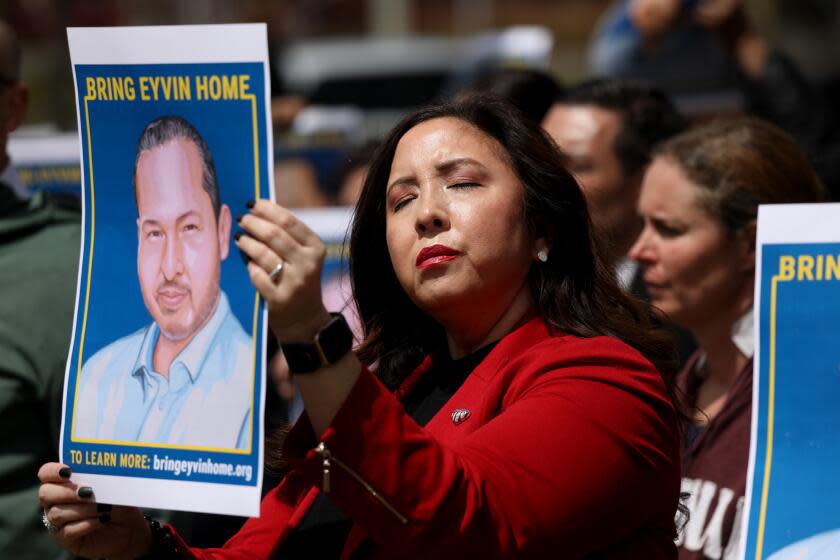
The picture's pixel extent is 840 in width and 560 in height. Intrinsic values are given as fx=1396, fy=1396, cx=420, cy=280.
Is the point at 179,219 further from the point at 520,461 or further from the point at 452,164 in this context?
the point at 520,461

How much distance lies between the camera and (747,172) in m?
3.60

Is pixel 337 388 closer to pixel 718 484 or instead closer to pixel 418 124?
pixel 418 124

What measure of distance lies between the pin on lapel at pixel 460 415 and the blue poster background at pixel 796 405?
0.56 meters

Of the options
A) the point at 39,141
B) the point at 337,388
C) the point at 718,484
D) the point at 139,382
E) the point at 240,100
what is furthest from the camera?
the point at 39,141

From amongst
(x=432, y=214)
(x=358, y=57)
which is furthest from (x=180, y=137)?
(x=358, y=57)

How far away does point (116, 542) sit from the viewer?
250cm

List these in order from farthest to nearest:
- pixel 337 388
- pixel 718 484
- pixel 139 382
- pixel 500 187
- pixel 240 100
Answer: pixel 718 484, pixel 500 187, pixel 139 382, pixel 240 100, pixel 337 388

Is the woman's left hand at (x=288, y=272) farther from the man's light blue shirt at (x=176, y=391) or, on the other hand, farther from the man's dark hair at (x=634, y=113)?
the man's dark hair at (x=634, y=113)

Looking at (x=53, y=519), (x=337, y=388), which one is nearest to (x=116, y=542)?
(x=53, y=519)

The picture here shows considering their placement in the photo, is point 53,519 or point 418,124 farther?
point 418,124

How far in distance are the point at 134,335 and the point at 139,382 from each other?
0.09m

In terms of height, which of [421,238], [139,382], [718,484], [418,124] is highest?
[418,124]

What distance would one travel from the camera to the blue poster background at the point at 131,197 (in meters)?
2.22

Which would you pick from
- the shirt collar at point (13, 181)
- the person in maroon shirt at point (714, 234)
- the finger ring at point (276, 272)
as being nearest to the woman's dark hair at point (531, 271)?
the finger ring at point (276, 272)
